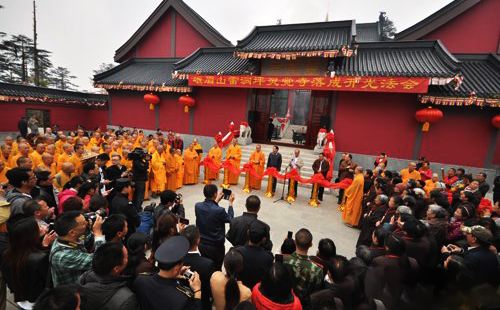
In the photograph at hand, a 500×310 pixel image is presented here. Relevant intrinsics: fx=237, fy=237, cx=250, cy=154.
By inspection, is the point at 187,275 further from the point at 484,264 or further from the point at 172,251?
the point at 484,264

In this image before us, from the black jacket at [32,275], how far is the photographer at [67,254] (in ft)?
0.53

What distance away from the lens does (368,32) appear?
20.5 m

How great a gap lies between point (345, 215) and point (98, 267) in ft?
19.8

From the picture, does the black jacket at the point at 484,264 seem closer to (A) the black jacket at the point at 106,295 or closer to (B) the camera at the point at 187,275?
(B) the camera at the point at 187,275

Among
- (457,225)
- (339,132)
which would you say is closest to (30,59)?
(339,132)

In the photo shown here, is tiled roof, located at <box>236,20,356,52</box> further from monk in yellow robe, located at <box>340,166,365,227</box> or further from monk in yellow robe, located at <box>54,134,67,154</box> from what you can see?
monk in yellow robe, located at <box>54,134,67,154</box>

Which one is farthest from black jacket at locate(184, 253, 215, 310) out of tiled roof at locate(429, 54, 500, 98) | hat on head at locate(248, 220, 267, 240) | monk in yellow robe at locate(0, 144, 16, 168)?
tiled roof at locate(429, 54, 500, 98)

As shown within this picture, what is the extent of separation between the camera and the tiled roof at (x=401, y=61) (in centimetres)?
961

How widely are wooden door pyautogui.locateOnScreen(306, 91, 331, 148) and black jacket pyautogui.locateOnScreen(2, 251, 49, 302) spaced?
11544mm

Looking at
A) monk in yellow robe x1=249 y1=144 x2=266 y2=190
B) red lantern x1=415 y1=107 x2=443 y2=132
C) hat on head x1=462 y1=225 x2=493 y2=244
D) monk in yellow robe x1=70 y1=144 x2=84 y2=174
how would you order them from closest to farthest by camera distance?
hat on head x1=462 y1=225 x2=493 y2=244 → monk in yellow robe x1=70 y1=144 x2=84 y2=174 → monk in yellow robe x1=249 y1=144 x2=266 y2=190 → red lantern x1=415 y1=107 x2=443 y2=132

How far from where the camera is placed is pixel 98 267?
1754 mm

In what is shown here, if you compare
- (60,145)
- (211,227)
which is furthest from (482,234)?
(60,145)

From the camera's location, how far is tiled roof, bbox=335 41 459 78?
961 cm

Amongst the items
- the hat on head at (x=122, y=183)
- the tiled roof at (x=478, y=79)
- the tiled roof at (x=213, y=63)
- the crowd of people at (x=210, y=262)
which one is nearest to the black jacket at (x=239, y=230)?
the crowd of people at (x=210, y=262)
